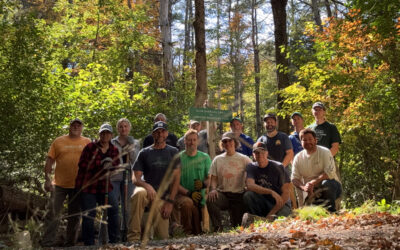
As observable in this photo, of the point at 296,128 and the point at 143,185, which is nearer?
the point at 143,185

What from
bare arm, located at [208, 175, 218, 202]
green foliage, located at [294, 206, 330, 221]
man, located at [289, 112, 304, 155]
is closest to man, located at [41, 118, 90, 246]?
bare arm, located at [208, 175, 218, 202]

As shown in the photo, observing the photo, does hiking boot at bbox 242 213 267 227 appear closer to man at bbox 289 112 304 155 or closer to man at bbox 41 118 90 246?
man at bbox 289 112 304 155

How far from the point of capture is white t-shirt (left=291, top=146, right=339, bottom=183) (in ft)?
22.7

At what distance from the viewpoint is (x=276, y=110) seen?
11.8 meters

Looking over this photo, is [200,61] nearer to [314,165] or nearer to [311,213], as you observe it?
[314,165]

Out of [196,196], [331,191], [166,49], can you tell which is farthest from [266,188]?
[166,49]

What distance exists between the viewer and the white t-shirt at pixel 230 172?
293 inches

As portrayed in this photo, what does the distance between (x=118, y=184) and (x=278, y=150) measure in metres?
2.96

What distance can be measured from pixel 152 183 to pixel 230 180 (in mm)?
1369

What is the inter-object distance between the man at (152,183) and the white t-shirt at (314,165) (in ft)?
6.62

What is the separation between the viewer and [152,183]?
687 cm

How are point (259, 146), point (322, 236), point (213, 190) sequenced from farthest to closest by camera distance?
1. point (259, 146)
2. point (213, 190)
3. point (322, 236)

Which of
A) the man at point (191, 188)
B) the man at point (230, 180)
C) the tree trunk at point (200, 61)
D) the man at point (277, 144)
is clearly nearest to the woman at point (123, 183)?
the man at point (191, 188)

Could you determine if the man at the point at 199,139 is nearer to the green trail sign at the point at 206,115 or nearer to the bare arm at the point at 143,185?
the green trail sign at the point at 206,115
